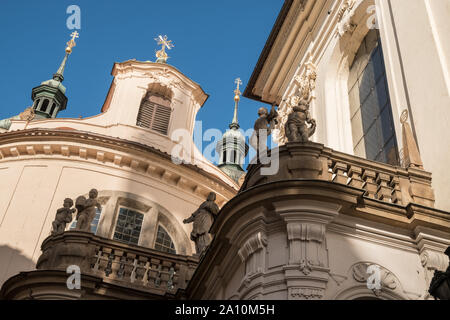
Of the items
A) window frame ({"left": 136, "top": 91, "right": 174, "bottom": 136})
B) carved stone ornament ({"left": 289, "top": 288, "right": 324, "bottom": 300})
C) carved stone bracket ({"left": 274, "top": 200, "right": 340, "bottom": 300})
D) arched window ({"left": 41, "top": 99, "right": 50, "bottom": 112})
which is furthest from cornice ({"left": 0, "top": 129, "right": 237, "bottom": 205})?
arched window ({"left": 41, "top": 99, "right": 50, "bottom": 112})

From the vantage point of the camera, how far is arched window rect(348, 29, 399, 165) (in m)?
11.0

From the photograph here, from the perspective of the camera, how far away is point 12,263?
16172mm

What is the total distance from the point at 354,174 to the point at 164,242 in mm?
10687

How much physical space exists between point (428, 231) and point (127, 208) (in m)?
12.1

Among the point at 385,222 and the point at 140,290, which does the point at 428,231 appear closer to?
the point at 385,222

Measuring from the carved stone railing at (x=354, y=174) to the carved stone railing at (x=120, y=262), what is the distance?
426cm

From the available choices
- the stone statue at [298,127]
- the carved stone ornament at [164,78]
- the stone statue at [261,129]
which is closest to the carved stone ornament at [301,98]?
the stone statue at [298,127]

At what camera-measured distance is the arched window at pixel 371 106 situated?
11016mm

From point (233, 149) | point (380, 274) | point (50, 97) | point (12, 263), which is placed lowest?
point (380, 274)

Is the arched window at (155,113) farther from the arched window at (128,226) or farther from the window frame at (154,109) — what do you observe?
the arched window at (128,226)

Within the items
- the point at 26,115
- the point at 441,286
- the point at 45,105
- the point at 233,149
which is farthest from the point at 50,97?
the point at 441,286

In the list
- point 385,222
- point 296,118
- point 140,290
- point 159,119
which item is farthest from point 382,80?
point 159,119

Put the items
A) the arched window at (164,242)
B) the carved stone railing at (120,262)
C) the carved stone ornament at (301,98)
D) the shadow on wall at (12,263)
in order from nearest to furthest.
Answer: the carved stone ornament at (301,98) < the carved stone railing at (120,262) < the shadow on wall at (12,263) < the arched window at (164,242)

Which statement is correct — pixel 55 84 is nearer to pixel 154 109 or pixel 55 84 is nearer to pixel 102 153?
pixel 154 109
